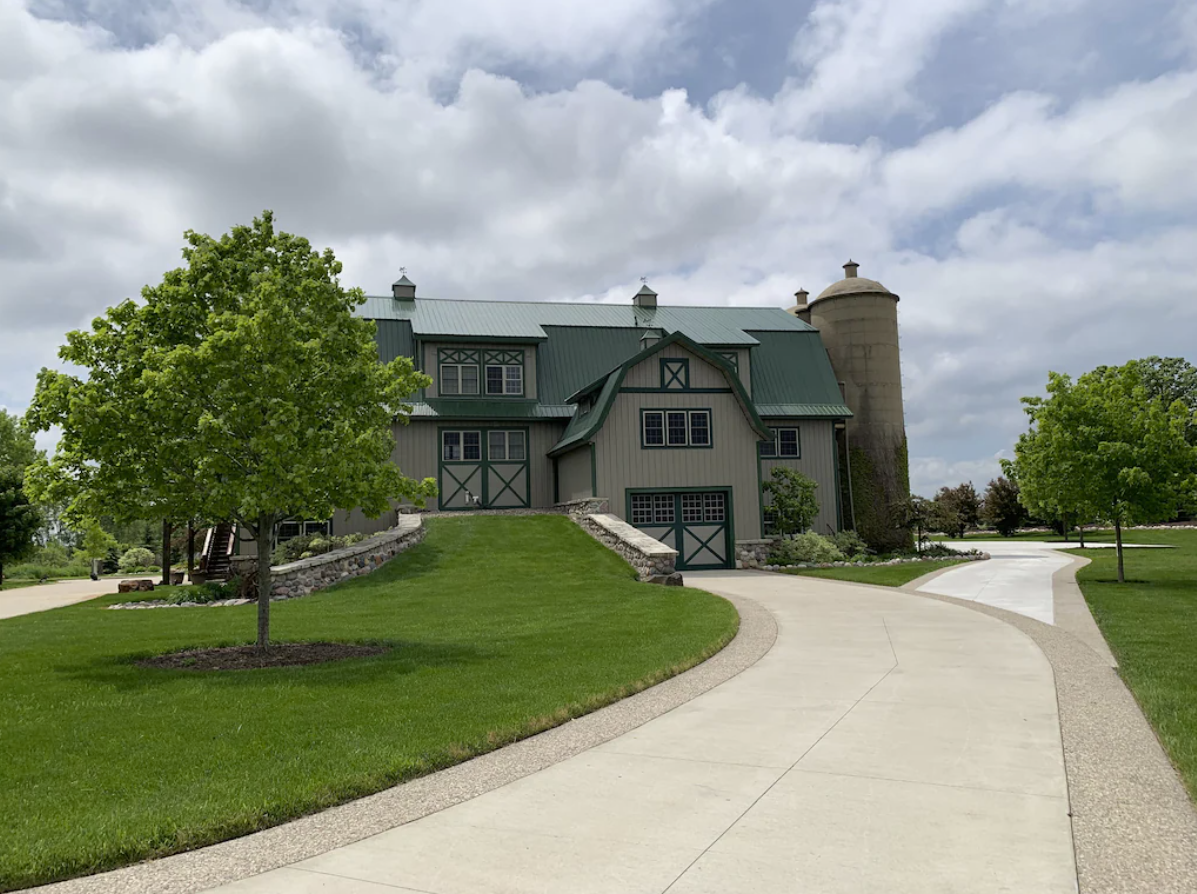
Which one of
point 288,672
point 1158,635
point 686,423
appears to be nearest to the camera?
point 288,672

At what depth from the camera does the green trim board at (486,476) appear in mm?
28984

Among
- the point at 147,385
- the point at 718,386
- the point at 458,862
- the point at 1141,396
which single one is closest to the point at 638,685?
the point at 458,862

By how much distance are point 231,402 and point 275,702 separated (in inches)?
181

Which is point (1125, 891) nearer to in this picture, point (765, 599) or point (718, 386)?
point (765, 599)

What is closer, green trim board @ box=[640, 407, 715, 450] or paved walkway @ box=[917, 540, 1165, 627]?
paved walkway @ box=[917, 540, 1165, 627]

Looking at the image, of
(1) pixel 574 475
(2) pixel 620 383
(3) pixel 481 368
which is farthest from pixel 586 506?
(3) pixel 481 368

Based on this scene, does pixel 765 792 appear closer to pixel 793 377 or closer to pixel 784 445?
pixel 784 445

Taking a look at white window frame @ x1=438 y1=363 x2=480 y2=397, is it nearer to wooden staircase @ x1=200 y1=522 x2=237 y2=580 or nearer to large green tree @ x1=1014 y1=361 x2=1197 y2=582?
wooden staircase @ x1=200 y1=522 x2=237 y2=580

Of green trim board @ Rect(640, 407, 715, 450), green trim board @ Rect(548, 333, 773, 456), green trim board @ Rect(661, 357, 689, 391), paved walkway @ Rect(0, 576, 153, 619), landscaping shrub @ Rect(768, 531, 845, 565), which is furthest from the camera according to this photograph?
landscaping shrub @ Rect(768, 531, 845, 565)

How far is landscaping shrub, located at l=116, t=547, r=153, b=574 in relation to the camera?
4584 centimetres

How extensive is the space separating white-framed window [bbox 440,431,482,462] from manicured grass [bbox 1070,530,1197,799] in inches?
734

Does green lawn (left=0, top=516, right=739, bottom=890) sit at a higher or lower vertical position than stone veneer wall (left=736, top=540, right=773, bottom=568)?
lower

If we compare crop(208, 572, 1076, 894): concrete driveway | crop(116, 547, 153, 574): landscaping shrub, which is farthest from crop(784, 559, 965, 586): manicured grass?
crop(116, 547, 153, 574): landscaping shrub

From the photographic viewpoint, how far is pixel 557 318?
33.7 m
